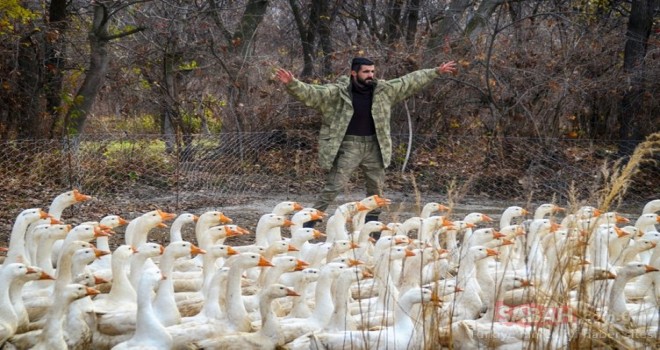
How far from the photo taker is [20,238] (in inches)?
243

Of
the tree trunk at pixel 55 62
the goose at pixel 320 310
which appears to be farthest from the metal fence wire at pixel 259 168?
the goose at pixel 320 310

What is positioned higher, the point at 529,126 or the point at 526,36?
the point at 526,36

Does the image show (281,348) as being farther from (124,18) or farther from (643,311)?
(124,18)

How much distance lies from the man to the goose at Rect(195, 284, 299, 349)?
3127 millimetres

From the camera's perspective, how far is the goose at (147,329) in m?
4.60

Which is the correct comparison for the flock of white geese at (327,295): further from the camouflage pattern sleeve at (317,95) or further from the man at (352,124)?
the camouflage pattern sleeve at (317,95)

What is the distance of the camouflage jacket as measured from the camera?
8.03 m

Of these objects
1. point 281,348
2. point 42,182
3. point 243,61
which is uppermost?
point 243,61

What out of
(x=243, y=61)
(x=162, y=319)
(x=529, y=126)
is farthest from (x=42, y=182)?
(x=529, y=126)

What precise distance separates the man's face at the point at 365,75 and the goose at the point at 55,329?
13.2 feet

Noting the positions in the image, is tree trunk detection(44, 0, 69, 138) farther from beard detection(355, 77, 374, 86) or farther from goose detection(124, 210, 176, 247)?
goose detection(124, 210, 176, 247)

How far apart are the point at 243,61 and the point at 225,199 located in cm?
264

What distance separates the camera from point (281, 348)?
15.8 feet

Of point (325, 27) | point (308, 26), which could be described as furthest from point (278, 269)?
point (308, 26)
